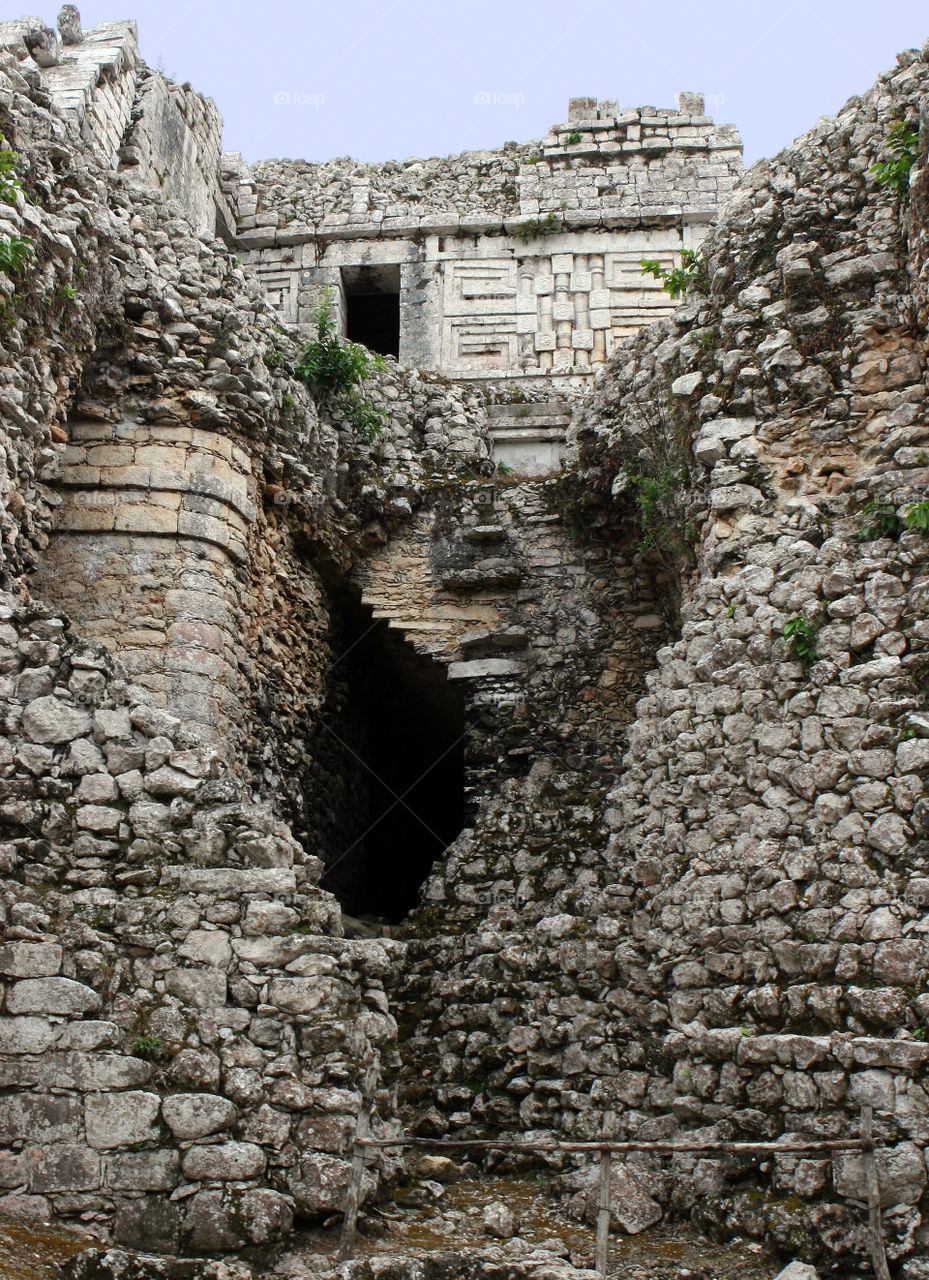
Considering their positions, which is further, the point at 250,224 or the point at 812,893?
the point at 250,224

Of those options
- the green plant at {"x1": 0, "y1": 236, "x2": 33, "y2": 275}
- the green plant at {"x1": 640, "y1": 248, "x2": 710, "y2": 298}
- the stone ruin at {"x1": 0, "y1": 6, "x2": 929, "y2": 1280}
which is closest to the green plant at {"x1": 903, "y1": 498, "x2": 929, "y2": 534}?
the stone ruin at {"x1": 0, "y1": 6, "x2": 929, "y2": 1280}

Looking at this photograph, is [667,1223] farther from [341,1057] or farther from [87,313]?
[87,313]

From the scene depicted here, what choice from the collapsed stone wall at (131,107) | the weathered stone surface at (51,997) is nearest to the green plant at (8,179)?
the collapsed stone wall at (131,107)

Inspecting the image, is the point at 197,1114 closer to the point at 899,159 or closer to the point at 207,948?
the point at 207,948

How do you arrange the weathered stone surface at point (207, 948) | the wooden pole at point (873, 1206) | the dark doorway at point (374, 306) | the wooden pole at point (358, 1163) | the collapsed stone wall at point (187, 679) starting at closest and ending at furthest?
the wooden pole at point (873, 1206)
the wooden pole at point (358, 1163)
the collapsed stone wall at point (187, 679)
the weathered stone surface at point (207, 948)
the dark doorway at point (374, 306)

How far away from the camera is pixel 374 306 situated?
15391 millimetres

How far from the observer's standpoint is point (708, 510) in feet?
22.7

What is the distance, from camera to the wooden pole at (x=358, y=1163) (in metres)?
4.54

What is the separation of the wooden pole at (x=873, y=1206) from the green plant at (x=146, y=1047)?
2758 millimetres

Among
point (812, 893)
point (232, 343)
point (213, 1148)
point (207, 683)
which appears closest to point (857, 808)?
point (812, 893)

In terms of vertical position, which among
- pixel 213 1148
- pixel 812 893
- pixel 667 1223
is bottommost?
pixel 667 1223

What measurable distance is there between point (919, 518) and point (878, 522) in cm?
29

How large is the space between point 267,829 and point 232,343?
3.85m

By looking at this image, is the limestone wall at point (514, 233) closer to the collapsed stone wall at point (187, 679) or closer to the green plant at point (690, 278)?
the collapsed stone wall at point (187, 679)
